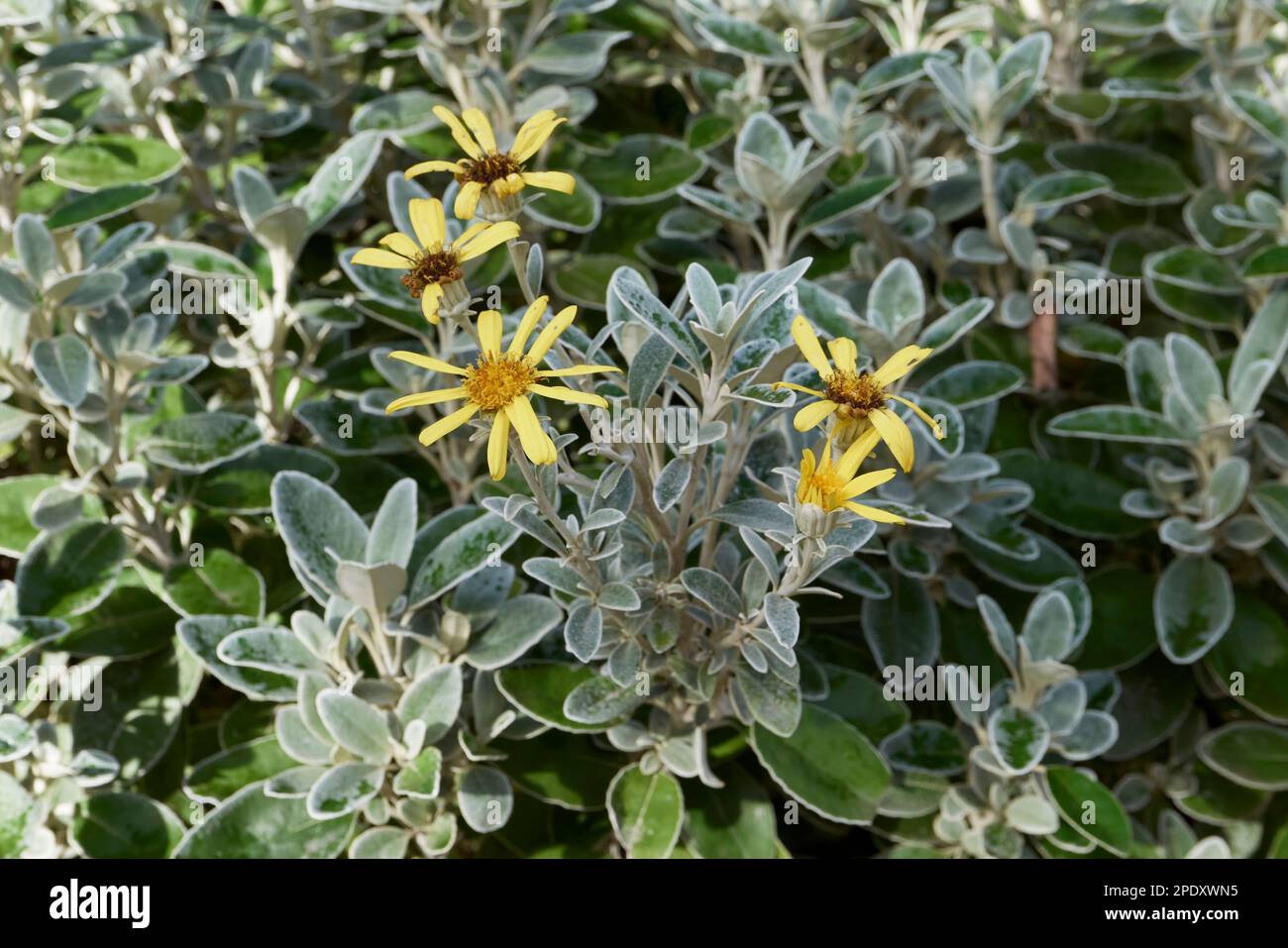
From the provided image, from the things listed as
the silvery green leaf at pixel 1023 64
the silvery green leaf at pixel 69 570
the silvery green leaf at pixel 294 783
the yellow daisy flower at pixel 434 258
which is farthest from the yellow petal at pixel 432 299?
the silvery green leaf at pixel 1023 64

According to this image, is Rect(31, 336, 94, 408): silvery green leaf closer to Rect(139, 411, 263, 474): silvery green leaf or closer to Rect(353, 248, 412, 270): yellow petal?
Rect(139, 411, 263, 474): silvery green leaf

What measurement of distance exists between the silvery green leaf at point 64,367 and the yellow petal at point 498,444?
741 mm

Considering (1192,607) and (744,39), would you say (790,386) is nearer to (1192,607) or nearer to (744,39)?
(1192,607)

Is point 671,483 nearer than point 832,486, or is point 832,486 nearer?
point 832,486

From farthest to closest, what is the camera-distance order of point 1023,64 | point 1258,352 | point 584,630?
point 1023,64 < point 1258,352 < point 584,630

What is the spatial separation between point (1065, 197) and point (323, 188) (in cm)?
116

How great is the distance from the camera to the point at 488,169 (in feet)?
4.11

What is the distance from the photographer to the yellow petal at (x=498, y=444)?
1.11m

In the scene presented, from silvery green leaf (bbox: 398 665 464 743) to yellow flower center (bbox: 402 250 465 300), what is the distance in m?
0.52

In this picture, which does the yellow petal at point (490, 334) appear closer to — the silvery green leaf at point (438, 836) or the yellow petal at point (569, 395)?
the yellow petal at point (569, 395)

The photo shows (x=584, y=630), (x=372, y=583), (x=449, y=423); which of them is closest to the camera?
(x=449, y=423)

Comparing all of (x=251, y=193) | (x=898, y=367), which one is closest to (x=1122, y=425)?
(x=898, y=367)

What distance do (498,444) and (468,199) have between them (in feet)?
0.87

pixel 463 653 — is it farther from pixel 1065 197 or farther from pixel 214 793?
pixel 1065 197
